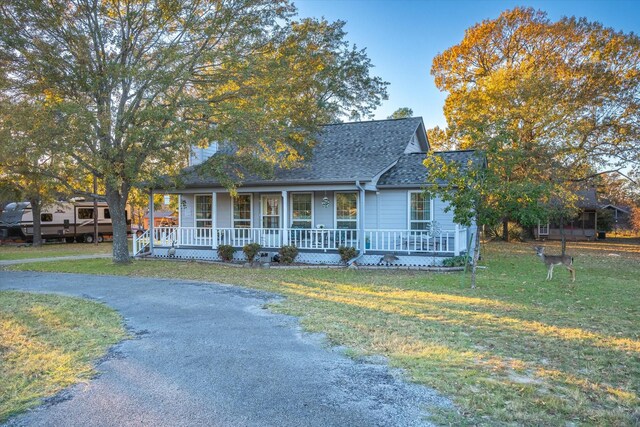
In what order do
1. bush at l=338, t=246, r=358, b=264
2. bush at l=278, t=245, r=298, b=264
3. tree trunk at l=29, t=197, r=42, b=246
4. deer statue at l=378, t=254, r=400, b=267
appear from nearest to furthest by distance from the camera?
deer statue at l=378, t=254, r=400, b=267 → bush at l=338, t=246, r=358, b=264 → bush at l=278, t=245, r=298, b=264 → tree trunk at l=29, t=197, r=42, b=246

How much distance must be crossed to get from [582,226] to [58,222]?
38689 millimetres

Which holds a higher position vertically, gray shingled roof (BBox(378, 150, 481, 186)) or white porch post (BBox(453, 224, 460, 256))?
gray shingled roof (BBox(378, 150, 481, 186))

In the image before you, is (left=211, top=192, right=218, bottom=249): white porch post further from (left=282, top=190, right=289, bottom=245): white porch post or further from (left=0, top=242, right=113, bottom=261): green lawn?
(left=0, top=242, right=113, bottom=261): green lawn

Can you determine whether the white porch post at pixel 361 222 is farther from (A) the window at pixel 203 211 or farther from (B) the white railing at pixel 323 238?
(A) the window at pixel 203 211

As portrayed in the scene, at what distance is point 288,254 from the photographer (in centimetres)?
1491

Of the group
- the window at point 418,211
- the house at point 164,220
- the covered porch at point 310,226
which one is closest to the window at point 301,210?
→ the covered porch at point 310,226

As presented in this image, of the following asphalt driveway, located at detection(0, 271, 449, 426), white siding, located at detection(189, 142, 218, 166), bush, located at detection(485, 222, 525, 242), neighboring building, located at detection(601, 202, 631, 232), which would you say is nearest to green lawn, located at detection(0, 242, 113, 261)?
white siding, located at detection(189, 142, 218, 166)

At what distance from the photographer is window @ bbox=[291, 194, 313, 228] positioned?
16625 mm

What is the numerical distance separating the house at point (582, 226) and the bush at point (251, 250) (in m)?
25.9

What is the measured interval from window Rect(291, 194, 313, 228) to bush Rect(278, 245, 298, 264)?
6.12 feet

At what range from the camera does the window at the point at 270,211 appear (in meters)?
17.1

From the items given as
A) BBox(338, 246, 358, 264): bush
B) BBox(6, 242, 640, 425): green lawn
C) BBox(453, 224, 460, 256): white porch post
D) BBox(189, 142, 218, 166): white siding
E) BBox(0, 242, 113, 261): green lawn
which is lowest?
BBox(6, 242, 640, 425): green lawn

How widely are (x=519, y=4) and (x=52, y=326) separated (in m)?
32.3

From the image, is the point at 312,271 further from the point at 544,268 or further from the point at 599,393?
the point at 599,393
